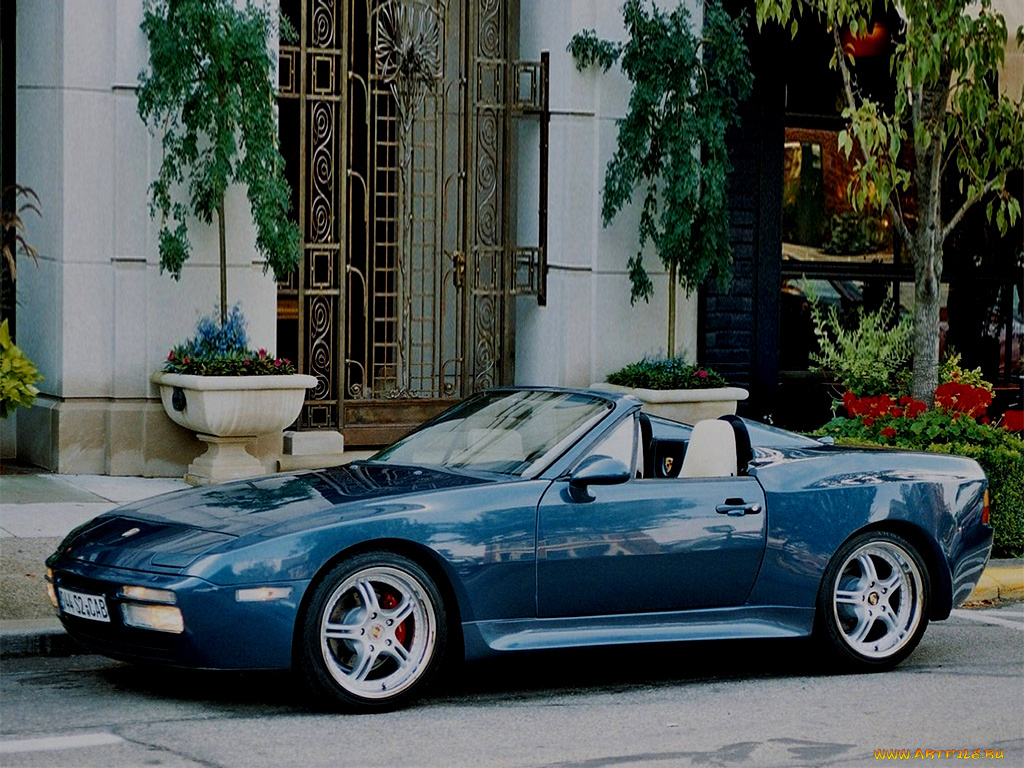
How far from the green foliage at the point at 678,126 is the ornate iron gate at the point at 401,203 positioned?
0.87m

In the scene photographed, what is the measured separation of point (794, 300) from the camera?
15.7 m

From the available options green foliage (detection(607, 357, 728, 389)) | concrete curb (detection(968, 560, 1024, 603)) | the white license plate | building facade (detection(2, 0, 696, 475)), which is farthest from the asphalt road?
green foliage (detection(607, 357, 728, 389))

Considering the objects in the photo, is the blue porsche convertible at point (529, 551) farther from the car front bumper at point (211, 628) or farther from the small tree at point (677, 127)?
the small tree at point (677, 127)

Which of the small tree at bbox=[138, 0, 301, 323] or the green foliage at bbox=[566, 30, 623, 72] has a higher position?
the green foliage at bbox=[566, 30, 623, 72]

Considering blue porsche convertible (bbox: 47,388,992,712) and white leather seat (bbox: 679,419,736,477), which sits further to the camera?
white leather seat (bbox: 679,419,736,477)

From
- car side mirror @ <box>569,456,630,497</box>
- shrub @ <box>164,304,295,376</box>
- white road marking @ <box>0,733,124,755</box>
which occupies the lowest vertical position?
white road marking @ <box>0,733,124,755</box>

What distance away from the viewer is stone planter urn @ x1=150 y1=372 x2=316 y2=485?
39.9 ft

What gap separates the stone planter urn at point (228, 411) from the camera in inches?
478

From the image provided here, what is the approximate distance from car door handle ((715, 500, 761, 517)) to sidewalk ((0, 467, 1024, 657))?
3.05 metres

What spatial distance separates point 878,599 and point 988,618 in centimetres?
203

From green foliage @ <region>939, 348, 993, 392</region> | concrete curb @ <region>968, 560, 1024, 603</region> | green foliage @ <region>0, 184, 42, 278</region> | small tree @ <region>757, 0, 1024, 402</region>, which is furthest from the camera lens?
green foliage @ <region>939, 348, 993, 392</region>

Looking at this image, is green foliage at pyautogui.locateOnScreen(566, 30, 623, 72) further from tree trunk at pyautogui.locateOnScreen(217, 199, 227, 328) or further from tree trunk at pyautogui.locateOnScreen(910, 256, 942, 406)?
tree trunk at pyautogui.locateOnScreen(217, 199, 227, 328)

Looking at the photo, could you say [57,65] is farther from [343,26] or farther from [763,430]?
[763,430]

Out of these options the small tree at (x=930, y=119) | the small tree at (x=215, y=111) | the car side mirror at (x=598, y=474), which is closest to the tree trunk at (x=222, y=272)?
the small tree at (x=215, y=111)
